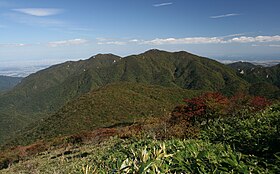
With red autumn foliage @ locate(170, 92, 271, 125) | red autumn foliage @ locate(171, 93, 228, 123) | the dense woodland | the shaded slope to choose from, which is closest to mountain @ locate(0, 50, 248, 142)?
the dense woodland

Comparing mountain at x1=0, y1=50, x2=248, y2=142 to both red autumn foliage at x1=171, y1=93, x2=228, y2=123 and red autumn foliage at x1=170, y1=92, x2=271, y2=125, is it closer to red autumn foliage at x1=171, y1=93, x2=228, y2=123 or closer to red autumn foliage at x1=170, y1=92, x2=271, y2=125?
red autumn foliage at x1=170, y1=92, x2=271, y2=125

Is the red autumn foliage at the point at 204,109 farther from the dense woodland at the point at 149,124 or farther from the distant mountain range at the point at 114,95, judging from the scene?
the distant mountain range at the point at 114,95

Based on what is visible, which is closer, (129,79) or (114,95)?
(114,95)

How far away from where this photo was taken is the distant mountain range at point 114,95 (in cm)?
6744

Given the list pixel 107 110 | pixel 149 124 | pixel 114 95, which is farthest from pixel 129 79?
pixel 149 124

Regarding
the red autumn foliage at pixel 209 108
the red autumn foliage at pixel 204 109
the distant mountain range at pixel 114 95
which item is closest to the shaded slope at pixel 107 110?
the distant mountain range at pixel 114 95

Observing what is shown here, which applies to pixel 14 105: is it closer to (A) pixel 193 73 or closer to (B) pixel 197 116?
(A) pixel 193 73

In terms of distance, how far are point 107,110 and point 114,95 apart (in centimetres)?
1146

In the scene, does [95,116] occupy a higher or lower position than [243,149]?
lower

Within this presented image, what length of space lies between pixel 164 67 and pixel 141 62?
1585 cm

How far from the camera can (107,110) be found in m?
71.1

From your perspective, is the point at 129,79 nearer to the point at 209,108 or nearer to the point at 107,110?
the point at 107,110

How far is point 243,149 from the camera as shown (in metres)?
5.21

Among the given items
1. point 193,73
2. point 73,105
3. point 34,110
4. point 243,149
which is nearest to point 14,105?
point 34,110
